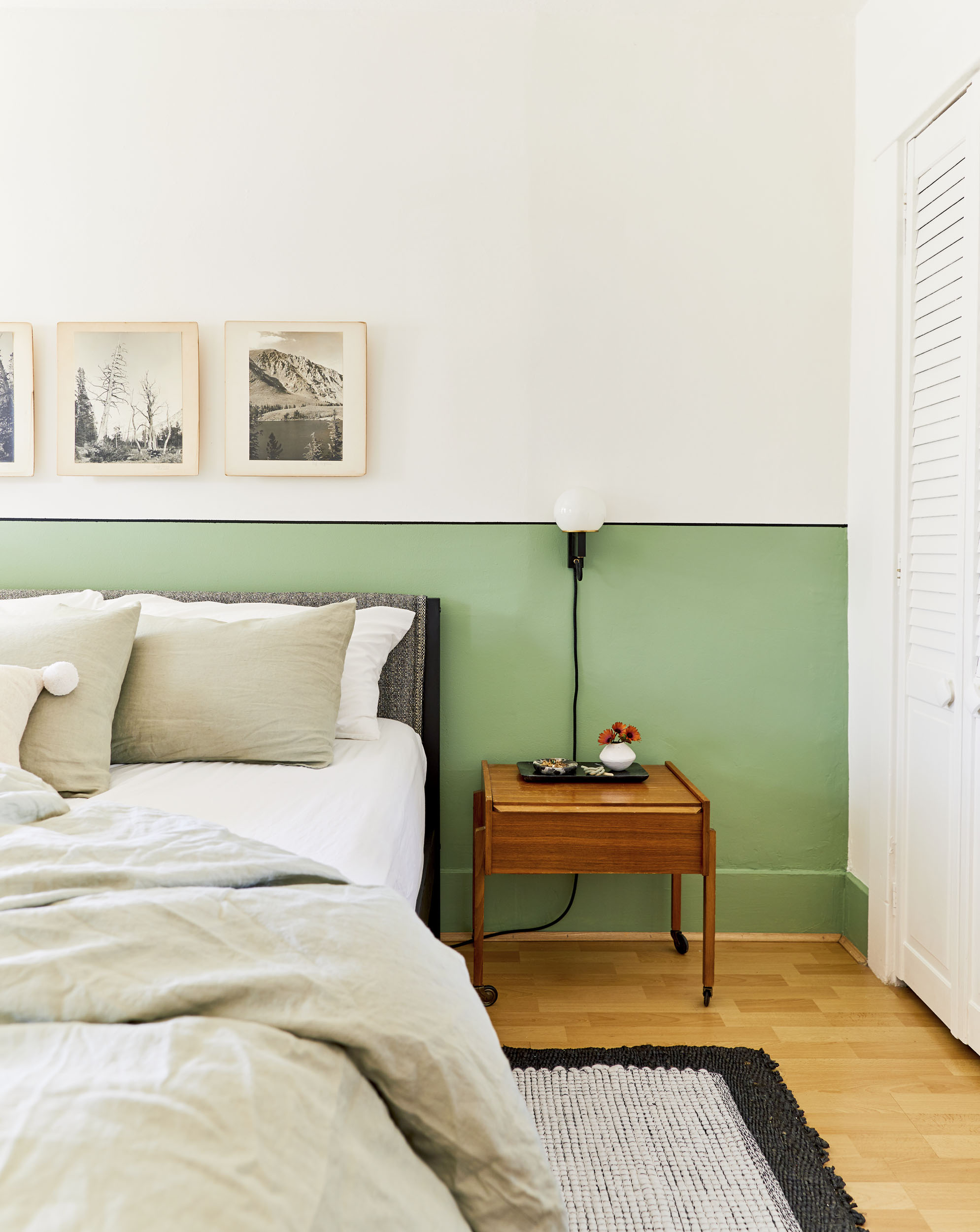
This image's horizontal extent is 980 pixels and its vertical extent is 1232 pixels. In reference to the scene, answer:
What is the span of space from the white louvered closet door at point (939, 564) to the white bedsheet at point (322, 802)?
1257mm

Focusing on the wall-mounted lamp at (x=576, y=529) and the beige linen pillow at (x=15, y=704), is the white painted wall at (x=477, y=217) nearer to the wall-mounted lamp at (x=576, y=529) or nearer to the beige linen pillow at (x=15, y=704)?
the wall-mounted lamp at (x=576, y=529)

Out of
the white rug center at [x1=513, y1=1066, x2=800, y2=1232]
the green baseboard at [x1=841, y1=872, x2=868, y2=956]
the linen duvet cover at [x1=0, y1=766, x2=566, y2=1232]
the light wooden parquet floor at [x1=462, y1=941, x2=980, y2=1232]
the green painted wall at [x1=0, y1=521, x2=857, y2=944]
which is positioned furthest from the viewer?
the green painted wall at [x1=0, y1=521, x2=857, y2=944]

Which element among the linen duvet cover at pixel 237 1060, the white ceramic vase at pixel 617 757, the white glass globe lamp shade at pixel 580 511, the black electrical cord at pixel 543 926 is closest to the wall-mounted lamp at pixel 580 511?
the white glass globe lamp shade at pixel 580 511

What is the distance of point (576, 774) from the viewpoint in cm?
231

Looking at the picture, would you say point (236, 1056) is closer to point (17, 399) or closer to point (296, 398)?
point (296, 398)

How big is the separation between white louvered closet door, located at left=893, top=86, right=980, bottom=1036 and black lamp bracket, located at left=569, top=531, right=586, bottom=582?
85cm

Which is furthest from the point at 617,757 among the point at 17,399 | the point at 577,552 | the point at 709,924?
the point at 17,399

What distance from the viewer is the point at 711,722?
255 centimetres

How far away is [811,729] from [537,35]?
2.20 m

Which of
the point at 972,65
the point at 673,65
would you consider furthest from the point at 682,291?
the point at 972,65

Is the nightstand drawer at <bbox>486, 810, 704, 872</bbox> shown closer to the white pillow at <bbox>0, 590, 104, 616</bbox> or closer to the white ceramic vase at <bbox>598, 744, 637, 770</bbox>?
the white ceramic vase at <bbox>598, 744, 637, 770</bbox>

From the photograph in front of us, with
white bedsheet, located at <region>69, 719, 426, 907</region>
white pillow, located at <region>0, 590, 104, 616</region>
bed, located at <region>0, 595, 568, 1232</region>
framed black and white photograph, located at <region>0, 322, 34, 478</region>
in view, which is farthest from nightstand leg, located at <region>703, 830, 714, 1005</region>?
framed black and white photograph, located at <region>0, 322, 34, 478</region>

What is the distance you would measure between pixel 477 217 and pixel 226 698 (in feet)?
5.16

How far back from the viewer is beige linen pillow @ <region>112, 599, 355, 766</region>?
1947 mm
